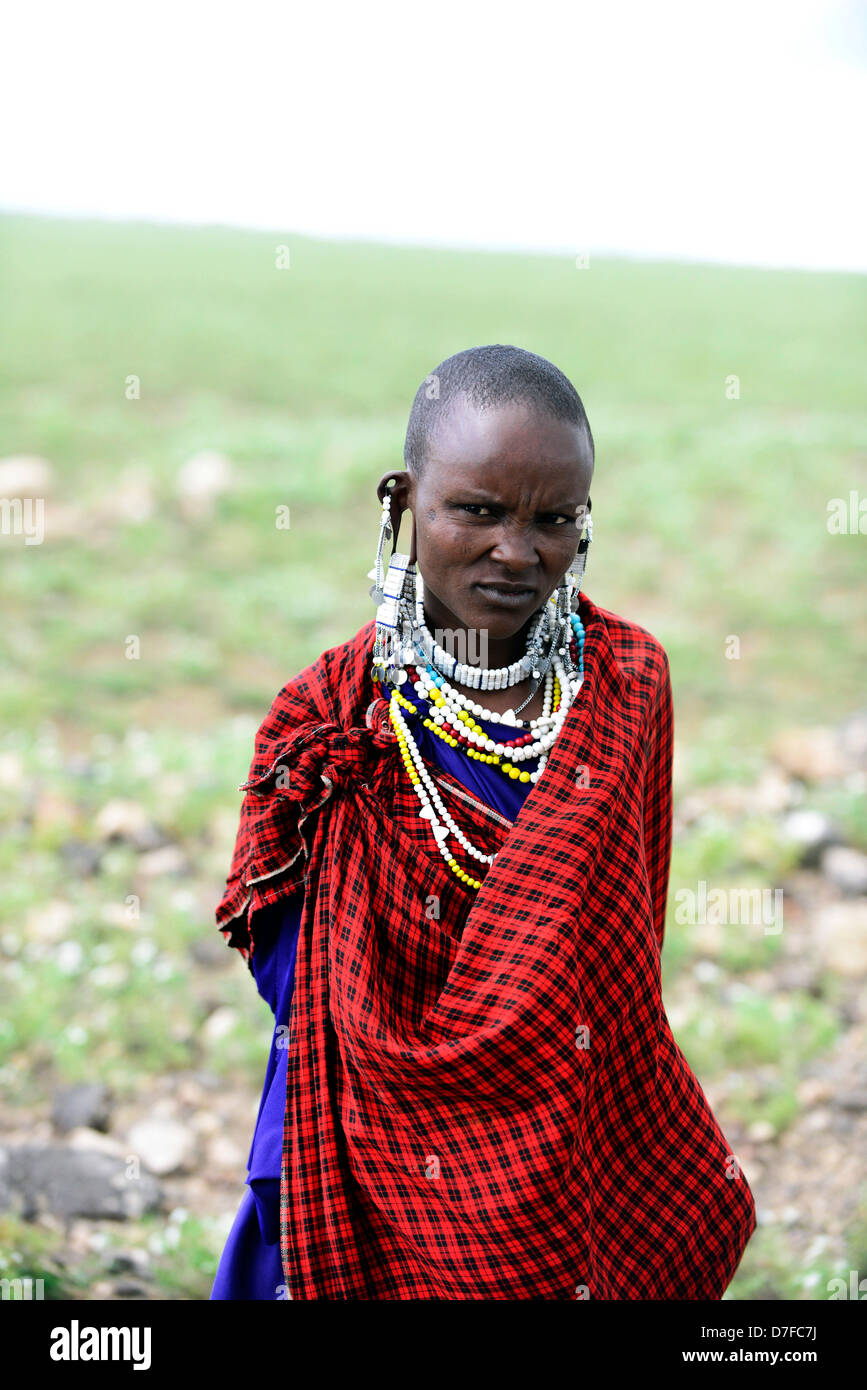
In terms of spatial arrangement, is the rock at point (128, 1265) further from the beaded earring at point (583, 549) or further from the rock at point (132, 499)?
the rock at point (132, 499)

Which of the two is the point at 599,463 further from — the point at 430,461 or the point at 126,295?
the point at 430,461

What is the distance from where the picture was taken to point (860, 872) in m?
5.23

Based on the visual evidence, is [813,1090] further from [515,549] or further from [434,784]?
[515,549]

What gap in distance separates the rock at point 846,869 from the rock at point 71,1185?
292cm

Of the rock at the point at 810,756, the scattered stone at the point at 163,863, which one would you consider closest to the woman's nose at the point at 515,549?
the scattered stone at the point at 163,863

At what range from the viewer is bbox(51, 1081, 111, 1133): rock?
4.05 meters

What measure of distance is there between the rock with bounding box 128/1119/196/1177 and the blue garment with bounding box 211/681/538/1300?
1.81 m

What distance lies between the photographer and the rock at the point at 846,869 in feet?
17.0

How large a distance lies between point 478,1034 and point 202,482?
23.4ft

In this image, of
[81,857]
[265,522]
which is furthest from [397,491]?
[265,522]

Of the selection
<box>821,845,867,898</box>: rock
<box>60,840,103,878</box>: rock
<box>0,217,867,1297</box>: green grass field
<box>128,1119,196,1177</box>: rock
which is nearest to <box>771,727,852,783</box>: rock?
<box>0,217,867,1297</box>: green grass field

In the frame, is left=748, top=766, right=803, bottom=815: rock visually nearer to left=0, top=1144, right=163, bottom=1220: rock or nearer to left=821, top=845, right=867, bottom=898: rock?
left=821, top=845, right=867, bottom=898: rock

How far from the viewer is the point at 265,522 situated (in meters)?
8.29
